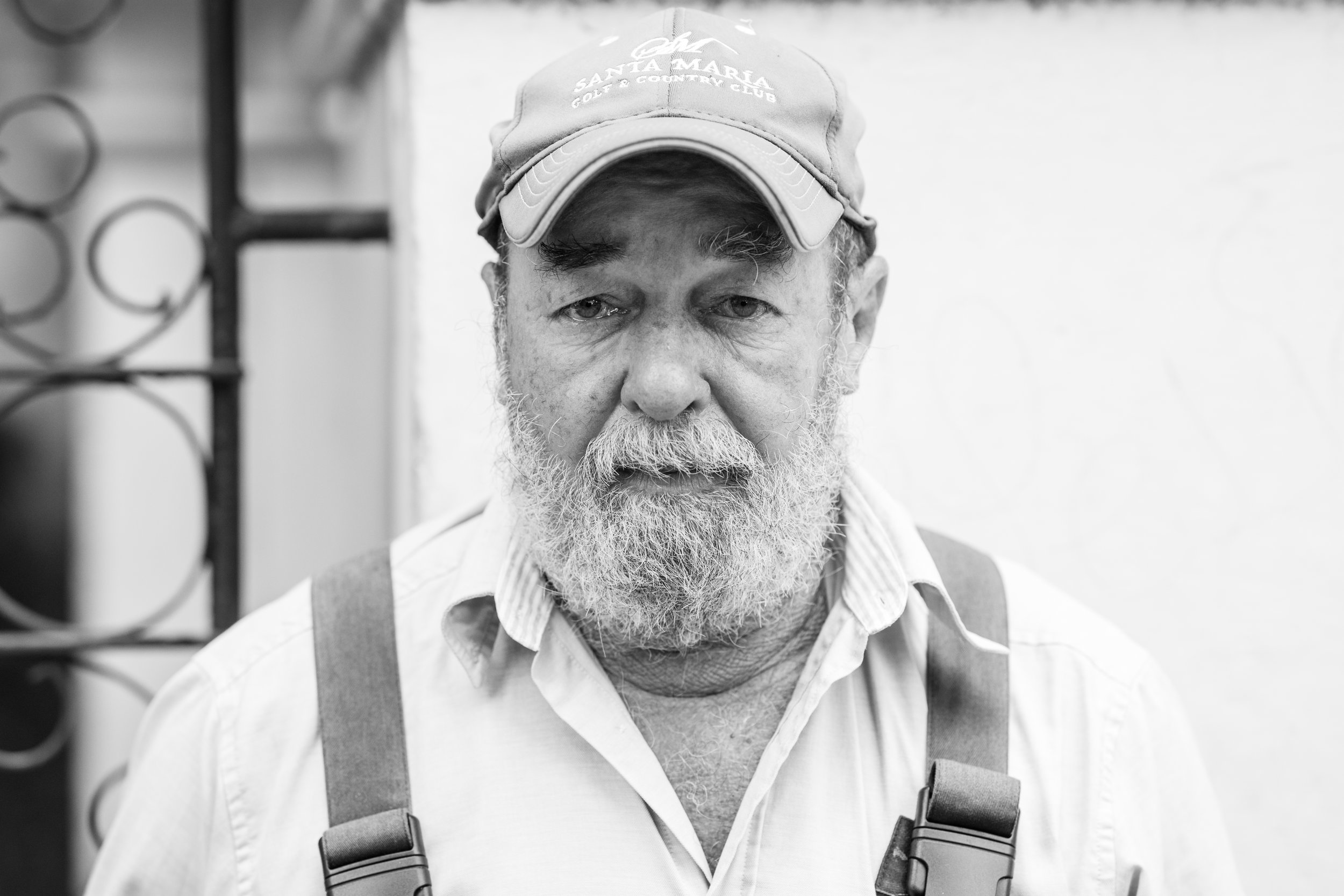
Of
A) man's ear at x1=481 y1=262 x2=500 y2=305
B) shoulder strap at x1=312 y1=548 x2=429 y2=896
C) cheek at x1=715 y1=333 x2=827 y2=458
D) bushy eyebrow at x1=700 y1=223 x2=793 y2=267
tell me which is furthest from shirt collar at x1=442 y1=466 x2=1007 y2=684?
bushy eyebrow at x1=700 y1=223 x2=793 y2=267

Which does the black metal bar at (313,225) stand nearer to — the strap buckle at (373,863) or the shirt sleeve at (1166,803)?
the strap buckle at (373,863)

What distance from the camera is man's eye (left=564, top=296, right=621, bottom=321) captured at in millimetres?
1544

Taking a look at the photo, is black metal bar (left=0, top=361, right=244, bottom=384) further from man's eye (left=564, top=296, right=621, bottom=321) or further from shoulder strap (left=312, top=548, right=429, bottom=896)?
man's eye (left=564, top=296, right=621, bottom=321)

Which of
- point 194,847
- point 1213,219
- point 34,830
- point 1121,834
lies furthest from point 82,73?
point 1121,834

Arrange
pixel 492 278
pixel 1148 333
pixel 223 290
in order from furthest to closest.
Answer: pixel 223 290, pixel 1148 333, pixel 492 278

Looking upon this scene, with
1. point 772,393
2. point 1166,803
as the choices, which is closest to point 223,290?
point 772,393

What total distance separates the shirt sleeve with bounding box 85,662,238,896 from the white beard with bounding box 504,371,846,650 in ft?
1.69

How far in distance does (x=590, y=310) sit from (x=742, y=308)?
0.20 meters

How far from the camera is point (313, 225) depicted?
2.34 meters

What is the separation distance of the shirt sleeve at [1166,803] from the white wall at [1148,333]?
54 centimetres

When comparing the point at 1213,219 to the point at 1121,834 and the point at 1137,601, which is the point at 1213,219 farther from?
the point at 1121,834

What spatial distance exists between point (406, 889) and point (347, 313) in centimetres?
192

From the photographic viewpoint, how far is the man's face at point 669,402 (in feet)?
4.91

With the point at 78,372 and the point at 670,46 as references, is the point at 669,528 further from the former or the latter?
the point at 78,372
